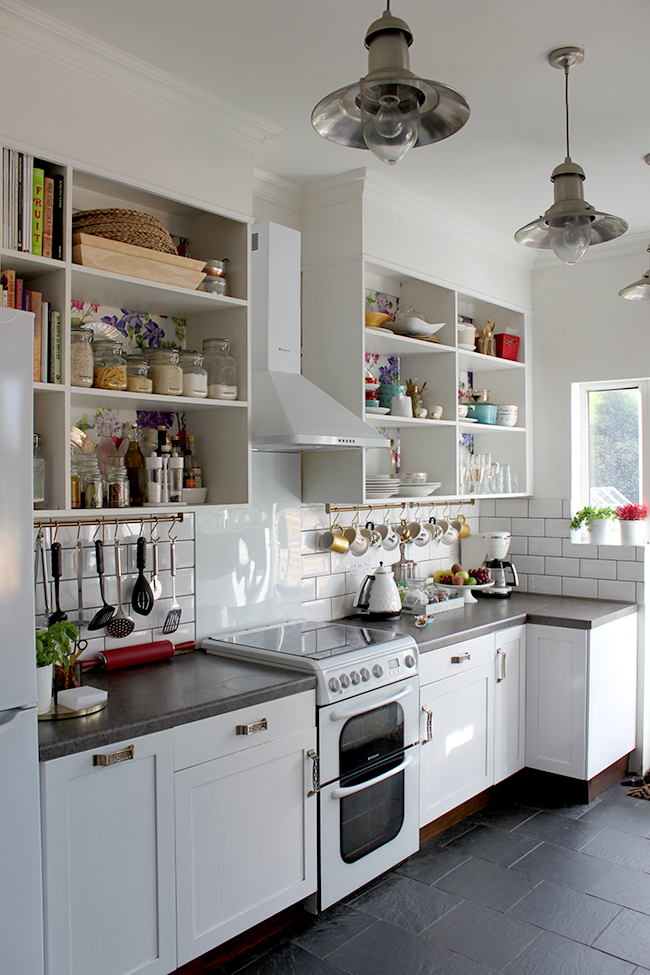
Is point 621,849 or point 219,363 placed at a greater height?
point 219,363

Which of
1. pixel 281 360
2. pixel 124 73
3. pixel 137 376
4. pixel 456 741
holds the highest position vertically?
pixel 124 73

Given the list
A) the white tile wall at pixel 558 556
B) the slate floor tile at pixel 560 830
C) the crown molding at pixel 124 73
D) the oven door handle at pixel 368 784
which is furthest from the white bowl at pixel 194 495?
the white tile wall at pixel 558 556

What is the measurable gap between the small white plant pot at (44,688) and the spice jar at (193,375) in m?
1.09

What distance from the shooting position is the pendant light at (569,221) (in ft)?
7.38

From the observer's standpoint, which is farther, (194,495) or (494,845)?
(494,845)

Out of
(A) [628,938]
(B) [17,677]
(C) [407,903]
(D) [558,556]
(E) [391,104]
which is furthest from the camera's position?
(D) [558,556]

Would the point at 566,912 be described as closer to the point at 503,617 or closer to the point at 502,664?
the point at 502,664

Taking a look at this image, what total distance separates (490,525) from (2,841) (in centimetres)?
344

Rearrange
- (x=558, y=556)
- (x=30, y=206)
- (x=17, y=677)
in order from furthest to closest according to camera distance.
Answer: (x=558, y=556), (x=30, y=206), (x=17, y=677)

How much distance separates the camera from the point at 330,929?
266 cm

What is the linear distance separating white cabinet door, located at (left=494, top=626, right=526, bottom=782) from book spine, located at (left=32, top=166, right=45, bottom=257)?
2.53 m

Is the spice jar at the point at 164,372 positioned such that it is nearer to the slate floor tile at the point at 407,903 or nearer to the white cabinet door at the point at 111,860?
the white cabinet door at the point at 111,860

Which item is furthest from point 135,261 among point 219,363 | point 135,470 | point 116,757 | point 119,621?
point 116,757

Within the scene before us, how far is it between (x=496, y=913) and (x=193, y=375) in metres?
2.19
